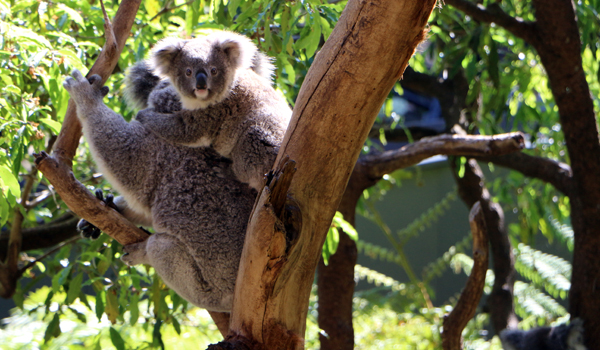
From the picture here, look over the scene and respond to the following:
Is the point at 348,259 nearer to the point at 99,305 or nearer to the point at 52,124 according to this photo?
the point at 99,305

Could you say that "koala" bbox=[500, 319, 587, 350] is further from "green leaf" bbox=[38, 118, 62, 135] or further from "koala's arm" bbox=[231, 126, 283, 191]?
"green leaf" bbox=[38, 118, 62, 135]

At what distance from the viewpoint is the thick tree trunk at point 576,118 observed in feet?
11.4

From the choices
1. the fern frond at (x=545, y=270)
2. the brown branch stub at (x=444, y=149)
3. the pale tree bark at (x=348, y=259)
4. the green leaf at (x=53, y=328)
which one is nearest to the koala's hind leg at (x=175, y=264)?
the green leaf at (x=53, y=328)

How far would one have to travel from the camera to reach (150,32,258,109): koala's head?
199 centimetres

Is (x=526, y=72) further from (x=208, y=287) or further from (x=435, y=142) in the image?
(x=208, y=287)

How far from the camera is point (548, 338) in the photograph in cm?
335

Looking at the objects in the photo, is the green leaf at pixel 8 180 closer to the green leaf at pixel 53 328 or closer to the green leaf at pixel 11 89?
the green leaf at pixel 11 89

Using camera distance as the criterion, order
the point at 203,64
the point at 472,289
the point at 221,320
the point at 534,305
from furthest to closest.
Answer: the point at 534,305 < the point at 472,289 < the point at 221,320 < the point at 203,64

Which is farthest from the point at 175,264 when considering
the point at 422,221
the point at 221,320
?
the point at 422,221

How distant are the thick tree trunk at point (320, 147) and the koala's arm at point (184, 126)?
1.58 ft

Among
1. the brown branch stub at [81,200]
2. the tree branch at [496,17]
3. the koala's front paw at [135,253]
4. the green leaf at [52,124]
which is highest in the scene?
the tree branch at [496,17]

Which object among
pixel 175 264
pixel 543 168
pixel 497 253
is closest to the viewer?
pixel 175 264

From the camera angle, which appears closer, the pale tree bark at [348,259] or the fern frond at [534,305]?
the pale tree bark at [348,259]

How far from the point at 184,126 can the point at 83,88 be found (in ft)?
1.25
